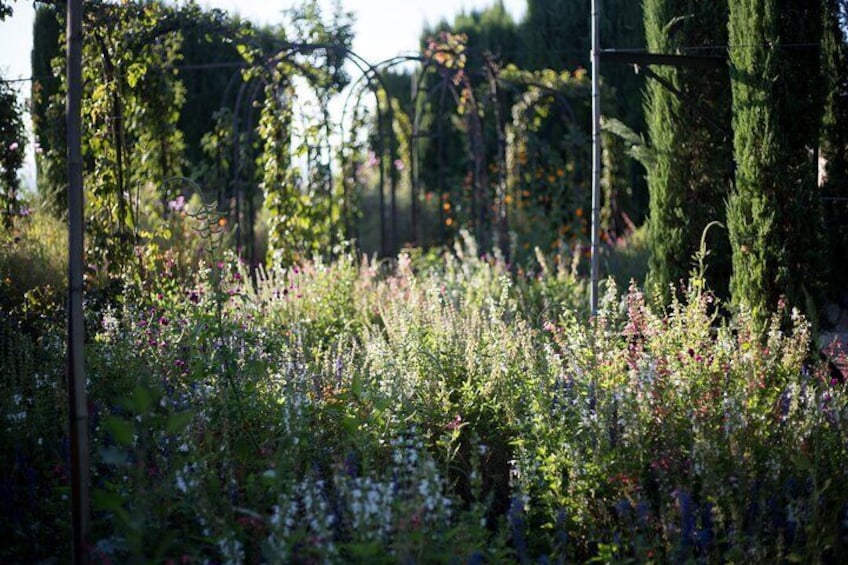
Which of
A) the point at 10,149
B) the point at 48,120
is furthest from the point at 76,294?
the point at 48,120

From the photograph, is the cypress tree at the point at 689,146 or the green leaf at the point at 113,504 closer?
the green leaf at the point at 113,504

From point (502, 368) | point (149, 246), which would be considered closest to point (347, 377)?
point (502, 368)

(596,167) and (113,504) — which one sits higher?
(596,167)

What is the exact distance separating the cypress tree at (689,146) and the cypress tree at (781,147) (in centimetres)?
70

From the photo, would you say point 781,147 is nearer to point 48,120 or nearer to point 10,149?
point 10,149

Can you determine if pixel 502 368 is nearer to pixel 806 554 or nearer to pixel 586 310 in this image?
pixel 806 554

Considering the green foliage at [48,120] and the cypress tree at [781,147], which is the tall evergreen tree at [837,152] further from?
the green foliage at [48,120]

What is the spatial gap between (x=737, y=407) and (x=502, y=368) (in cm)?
100

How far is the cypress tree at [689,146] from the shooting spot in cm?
545

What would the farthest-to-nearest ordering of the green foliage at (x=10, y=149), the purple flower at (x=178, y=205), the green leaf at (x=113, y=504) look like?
1. the purple flower at (x=178, y=205)
2. the green foliage at (x=10, y=149)
3. the green leaf at (x=113, y=504)

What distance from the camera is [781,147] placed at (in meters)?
4.67

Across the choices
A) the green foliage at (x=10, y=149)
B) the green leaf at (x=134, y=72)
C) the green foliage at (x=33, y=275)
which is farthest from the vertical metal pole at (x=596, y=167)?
the green foliage at (x=10, y=149)

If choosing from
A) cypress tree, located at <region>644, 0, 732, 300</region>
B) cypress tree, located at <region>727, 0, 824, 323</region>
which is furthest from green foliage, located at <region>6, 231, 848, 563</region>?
cypress tree, located at <region>644, 0, 732, 300</region>

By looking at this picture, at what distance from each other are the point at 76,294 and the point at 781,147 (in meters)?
3.57
